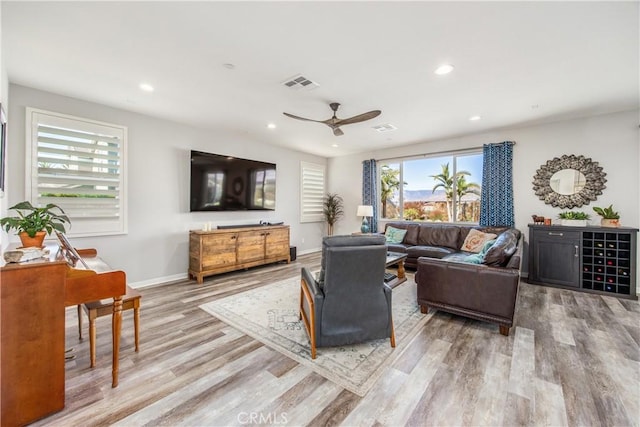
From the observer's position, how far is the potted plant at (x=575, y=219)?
4055mm

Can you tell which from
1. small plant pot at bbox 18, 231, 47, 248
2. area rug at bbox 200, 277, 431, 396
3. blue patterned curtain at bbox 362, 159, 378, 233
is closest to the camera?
small plant pot at bbox 18, 231, 47, 248

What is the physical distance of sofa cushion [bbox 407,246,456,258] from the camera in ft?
15.4

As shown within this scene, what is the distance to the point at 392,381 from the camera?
6.39ft

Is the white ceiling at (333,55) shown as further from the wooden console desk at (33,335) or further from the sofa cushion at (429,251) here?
the sofa cushion at (429,251)

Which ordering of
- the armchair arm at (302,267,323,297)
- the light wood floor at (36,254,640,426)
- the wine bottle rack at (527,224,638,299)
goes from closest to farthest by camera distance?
the light wood floor at (36,254,640,426)
the armchair arm at (302,267,323,297)
the wine bottle rack at (527,224,638,299)

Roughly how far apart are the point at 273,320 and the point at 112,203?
2.97 meters

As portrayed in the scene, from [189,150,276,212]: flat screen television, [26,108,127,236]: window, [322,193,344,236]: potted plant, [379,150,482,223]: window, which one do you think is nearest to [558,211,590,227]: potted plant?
[379,150,482,223]: window

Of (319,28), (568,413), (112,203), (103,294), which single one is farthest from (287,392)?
(112,203)

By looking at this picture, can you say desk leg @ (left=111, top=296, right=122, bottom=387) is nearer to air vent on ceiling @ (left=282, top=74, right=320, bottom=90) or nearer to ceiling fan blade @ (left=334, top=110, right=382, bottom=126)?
air vent on ceiling @ (left=282, top=74, right=320, bottom=90)

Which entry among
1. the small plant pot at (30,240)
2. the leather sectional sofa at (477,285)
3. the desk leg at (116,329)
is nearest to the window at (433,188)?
the leather sectional sofa at (477,285)

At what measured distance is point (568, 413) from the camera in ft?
5.44

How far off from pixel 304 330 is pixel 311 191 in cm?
475

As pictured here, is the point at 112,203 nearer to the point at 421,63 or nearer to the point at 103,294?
the point at 103,294

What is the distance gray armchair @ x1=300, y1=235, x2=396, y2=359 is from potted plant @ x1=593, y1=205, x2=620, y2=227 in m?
4.02
